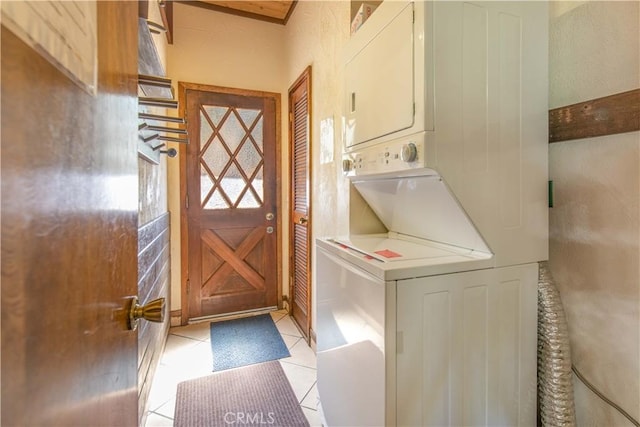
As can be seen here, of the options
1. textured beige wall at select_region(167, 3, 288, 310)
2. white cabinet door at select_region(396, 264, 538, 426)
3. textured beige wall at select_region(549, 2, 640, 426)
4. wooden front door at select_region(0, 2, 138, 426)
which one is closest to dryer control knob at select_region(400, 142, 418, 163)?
white cabinet door at select_region(396, 264, 538, 426)

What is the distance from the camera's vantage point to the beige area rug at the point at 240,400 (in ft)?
5.68

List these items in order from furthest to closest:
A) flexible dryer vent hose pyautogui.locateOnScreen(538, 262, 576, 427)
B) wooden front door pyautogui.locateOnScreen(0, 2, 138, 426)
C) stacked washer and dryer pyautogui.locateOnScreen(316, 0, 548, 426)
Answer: flexible dryer vent hose pyautogui.locateOnScreen(538, 262, 576, 427)
stacked washer and dryer pyautogui.locateOnScreen(316, 0, 548, 426)
wooden front door pyautogui.locateOnScreen(0, 2, 138, 426)

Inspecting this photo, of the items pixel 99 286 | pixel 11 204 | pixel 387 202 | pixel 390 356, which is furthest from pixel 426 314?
pixel 11 204

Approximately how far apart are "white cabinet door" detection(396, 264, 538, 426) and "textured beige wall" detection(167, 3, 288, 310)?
2.38 metres

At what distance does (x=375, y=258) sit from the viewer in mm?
1134

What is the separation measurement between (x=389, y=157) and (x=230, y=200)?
89.2 inches

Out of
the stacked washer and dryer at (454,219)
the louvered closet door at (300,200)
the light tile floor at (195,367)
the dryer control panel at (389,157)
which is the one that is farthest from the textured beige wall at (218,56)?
the stacked washer and dryer at (454,219)

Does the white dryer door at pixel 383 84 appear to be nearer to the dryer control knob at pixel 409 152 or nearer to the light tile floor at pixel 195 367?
the dryer control knob at pixel 409 152

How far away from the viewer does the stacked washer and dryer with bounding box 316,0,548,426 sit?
38.9 inches

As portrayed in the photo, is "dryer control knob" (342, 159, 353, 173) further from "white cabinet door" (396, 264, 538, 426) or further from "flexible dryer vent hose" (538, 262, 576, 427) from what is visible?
"flexible dryer vent hose" (538, 262, 576, 427)

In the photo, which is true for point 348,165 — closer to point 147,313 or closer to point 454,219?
point 454,219

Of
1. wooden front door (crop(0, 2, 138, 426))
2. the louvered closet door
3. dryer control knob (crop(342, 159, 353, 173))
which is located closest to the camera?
wooden front door (crop(0, 2, 138, 426))

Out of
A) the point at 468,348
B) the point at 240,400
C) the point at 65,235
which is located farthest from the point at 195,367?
the point at 65,235

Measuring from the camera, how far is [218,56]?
299 centimetres
